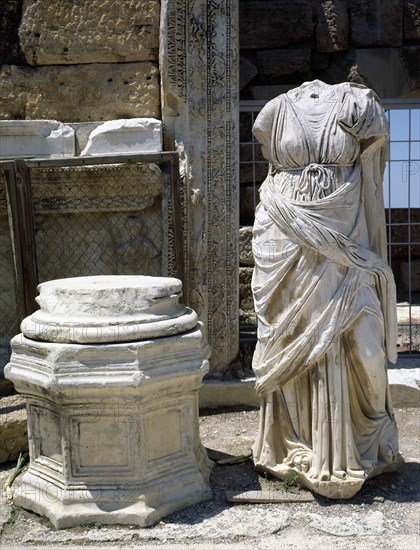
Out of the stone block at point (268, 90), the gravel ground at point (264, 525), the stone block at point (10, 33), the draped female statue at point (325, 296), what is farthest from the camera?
the stone block at point (268, 90)

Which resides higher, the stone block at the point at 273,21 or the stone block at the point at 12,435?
the stone block at the point at 273,21

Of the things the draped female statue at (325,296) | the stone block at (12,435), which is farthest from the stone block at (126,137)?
the stone block at (12,435)

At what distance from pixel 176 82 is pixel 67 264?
1.53 m

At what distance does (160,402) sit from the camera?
3.56 metres

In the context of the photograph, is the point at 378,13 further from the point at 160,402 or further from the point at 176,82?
the point at 160,402

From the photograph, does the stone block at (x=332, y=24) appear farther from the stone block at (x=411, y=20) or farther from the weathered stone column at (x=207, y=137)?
the weathered stone column at (x=207, y=137)

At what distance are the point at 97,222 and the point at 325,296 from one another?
2313 mm

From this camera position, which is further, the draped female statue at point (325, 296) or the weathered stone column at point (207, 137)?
the weathered stone column at point (207, 137)

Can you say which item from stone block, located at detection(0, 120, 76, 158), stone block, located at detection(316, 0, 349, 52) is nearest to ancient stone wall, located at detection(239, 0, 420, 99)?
stone block, located at detection(316, 0, 349, 52)

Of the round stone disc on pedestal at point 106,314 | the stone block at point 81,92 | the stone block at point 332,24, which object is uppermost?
the stone block at point 332,24

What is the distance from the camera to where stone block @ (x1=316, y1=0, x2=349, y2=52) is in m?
8.34

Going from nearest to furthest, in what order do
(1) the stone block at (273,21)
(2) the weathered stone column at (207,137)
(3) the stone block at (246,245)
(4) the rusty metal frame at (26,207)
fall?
1. (4) the rusty metal frame at (26,207)
2. (2) the weathered stone column at (207,137)
3. (3) the stone block at (246,245)
4. (1) the stone block at (273,21)

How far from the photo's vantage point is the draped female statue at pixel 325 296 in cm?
367

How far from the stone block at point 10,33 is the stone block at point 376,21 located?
4.21 metres
